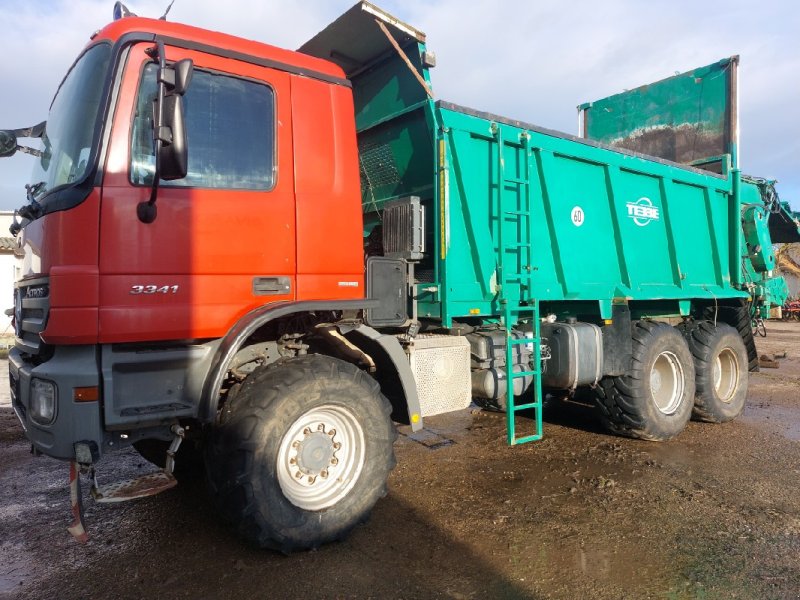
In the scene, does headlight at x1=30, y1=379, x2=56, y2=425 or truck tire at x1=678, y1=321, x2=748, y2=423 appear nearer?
headlight at x1=30, y1=379, x2=56, y2=425

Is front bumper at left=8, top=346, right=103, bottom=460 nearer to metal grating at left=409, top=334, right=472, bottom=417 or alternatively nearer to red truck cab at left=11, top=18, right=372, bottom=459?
red truck cab at left=11, top=18, right=372, bottom=459

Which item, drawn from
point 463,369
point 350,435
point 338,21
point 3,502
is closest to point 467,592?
point 350,435

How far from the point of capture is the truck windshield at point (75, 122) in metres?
2.90

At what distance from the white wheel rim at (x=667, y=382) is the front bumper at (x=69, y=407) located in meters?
5.33

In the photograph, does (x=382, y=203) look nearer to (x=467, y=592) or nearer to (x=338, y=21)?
(x=338, y=21)

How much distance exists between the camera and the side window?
289 centimetres

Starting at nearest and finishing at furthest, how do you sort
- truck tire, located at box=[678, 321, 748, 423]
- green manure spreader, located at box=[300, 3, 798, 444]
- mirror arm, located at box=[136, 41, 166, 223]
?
1. mirror arm, located at box=[136, 41, 166, 223]
2. green manure spreader, located at box=[300, 3, 798, 444]
3. truck tire, located at box=[678, 321, 748, 423]

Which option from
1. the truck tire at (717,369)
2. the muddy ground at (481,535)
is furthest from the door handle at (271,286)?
the truck tire at (717,369)

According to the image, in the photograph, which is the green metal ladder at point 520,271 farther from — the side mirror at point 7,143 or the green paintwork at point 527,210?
the side mirror at point 7,143

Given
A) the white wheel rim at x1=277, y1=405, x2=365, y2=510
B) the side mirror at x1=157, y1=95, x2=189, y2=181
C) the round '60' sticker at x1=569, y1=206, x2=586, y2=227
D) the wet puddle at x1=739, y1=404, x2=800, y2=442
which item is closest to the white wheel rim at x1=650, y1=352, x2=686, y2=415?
the wet puddle at x1=739, y1=404, x2=800, y2=442

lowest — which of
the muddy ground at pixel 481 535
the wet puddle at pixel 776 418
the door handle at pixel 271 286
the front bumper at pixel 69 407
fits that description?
the wet puddle at pixel 776 418

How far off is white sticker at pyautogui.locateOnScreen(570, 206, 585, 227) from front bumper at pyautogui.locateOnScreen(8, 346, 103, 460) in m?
4.22

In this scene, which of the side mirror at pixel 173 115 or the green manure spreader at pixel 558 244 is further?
the green manure spreader at pixel 558 244

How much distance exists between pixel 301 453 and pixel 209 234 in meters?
1.37
